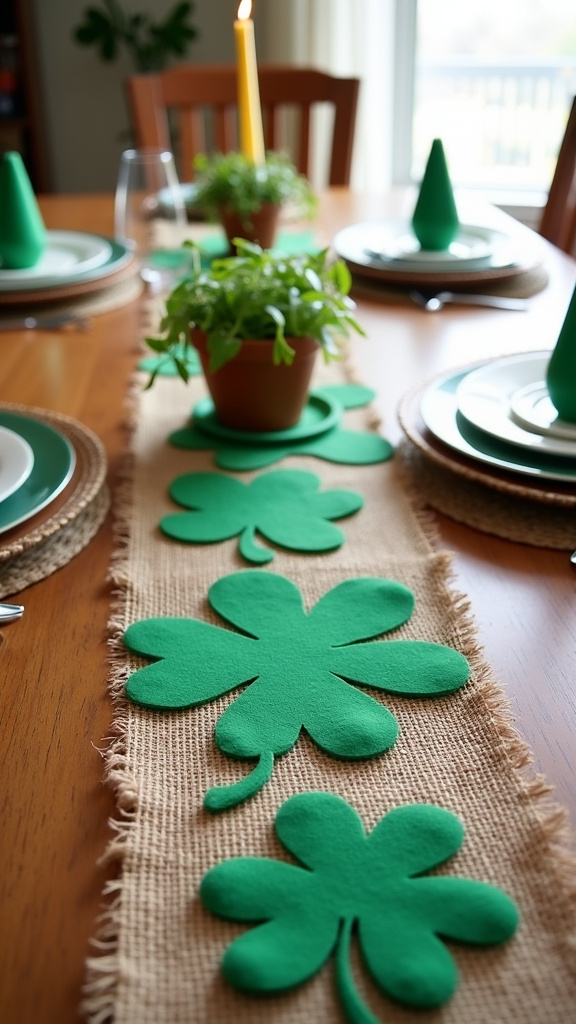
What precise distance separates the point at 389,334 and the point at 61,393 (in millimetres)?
410

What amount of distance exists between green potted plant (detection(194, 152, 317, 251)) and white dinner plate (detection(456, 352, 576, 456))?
0.54 m

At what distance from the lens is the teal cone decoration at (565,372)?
0.76 m

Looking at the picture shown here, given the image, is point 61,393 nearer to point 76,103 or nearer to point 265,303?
point 265,303

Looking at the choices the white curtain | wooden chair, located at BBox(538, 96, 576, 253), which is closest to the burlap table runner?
wooden chair, located at BBox(538, 96, 576, 253)

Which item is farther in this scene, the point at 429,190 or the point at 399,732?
the point at 429,190

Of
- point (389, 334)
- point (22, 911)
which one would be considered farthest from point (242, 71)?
point (22, 911)

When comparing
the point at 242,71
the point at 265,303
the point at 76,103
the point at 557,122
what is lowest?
the point at 557,122

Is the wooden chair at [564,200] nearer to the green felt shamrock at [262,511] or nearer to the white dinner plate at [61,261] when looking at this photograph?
the white dinner plate at [61,261]

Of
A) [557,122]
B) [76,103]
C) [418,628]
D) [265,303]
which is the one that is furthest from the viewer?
[557,122]

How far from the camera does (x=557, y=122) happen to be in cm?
493

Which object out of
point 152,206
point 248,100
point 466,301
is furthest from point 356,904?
point 248,100

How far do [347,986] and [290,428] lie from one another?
61cm

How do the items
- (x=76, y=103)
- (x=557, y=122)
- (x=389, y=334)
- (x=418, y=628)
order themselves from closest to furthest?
1. (x=418, y=628)
2. (x=389, y=334)
3. (x=76, y=103)
4. (x=557, y=122)

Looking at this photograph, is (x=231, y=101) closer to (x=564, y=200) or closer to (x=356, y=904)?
(x=564, y=200)
